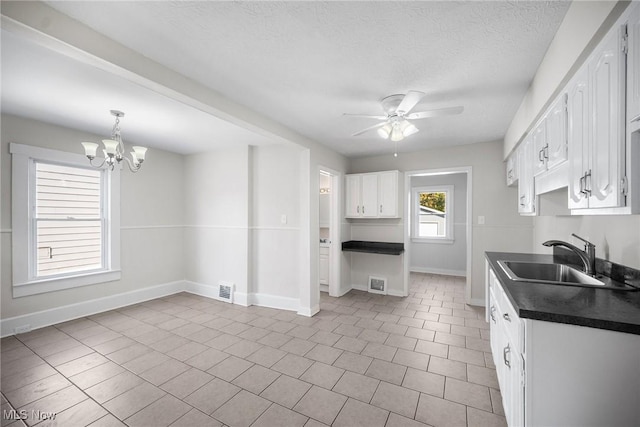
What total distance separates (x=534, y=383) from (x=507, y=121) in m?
2.95

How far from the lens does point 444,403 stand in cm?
196

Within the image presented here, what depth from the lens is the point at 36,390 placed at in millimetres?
2119

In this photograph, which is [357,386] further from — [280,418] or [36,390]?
[36,390]

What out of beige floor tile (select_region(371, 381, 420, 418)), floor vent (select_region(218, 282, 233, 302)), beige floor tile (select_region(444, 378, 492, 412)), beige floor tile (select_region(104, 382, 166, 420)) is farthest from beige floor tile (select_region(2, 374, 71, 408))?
beige floor tile (select_region(444, 378, 492, 412))

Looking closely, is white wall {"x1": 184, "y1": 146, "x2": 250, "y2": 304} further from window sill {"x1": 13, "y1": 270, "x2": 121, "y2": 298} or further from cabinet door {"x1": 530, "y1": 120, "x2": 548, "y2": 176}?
cabinet door {"x1": 530, "y1": 120, "x2": 548, "y2": 176}

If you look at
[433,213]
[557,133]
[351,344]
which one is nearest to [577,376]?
[557,133]

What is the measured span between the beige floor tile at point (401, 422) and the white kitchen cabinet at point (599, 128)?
1.65 metres

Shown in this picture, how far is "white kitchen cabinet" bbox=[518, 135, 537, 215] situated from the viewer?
238 centimetres

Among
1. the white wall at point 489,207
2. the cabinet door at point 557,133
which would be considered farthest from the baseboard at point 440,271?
the cabinet door at point 557,133

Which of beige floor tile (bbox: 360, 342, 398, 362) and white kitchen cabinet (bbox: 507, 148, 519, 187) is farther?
white kitchen cabinet (bbox: 507, 148, 519, 187)

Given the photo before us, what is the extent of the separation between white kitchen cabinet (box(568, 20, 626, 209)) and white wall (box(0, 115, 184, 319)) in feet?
16.7

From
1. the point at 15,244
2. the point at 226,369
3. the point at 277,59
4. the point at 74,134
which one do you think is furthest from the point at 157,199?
the point at 277,59

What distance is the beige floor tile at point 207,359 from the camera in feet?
8.18

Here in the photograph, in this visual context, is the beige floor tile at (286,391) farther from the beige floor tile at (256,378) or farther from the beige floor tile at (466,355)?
the beige floor tile at (466,355)
